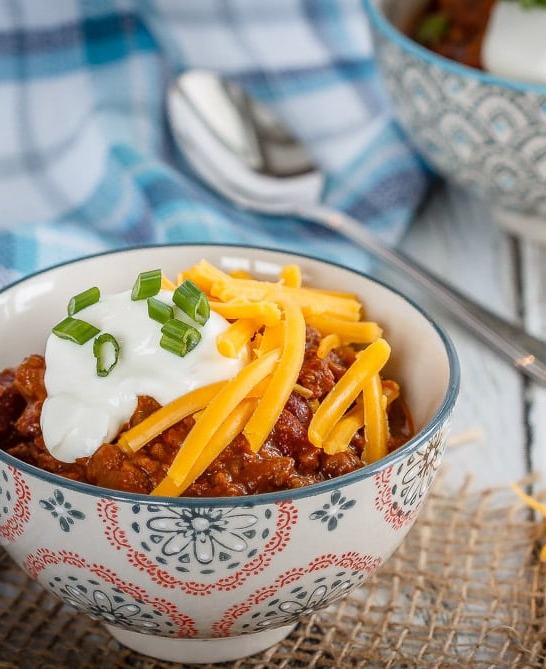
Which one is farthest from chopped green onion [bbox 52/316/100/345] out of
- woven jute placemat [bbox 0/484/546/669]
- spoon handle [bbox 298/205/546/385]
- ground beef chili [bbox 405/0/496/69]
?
ground beef chili [bbox 405/0/496/69]

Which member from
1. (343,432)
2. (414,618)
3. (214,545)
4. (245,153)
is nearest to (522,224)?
(245,153)

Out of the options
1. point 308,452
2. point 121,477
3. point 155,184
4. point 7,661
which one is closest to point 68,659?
point 7,661

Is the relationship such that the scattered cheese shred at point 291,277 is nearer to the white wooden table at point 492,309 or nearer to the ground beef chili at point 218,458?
the ground beef chili at point 218,458

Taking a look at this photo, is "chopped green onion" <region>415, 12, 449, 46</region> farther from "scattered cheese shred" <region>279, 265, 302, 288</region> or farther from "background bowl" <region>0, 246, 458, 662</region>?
"background bowl" <region>0, 246, 458, 662</region>

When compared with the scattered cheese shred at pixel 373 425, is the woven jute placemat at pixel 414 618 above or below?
below

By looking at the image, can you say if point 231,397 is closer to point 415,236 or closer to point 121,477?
point 121,477

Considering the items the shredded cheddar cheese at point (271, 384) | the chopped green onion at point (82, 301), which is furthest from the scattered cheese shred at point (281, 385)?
the chopped green onion at point (82, 301)
